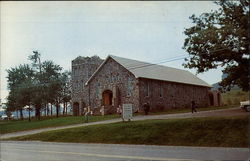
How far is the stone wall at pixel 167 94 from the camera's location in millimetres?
39781

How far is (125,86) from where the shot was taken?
39438mm

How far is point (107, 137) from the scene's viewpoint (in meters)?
19.9

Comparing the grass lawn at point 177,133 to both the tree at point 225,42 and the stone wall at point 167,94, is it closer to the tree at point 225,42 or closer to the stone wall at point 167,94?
the tree at point 225,42

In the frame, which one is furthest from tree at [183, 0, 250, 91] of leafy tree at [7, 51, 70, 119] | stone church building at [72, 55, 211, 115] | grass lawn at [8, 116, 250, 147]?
leafy tree at [7, 51, 70, 119]

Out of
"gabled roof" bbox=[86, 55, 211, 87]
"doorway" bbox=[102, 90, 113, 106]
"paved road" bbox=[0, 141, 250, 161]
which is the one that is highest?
"gabled roof" bbox=[86, 55, 211, 87]

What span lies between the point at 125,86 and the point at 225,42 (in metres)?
20.2

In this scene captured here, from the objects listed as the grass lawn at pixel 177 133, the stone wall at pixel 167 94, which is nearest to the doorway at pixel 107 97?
the stone wall at pixel 167 94

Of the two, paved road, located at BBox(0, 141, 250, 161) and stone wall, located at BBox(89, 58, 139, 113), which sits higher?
stone wall, located at BBox(89, 58, 139, 113)

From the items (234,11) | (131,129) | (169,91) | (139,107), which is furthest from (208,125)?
(169,91)

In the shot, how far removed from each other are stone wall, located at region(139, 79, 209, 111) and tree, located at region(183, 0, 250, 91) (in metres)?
16.8

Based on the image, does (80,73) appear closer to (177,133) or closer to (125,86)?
(125,86)

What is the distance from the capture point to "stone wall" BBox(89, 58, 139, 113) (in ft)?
127

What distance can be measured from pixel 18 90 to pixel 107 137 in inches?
1376

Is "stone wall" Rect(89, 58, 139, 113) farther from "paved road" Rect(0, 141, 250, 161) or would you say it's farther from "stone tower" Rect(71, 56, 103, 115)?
"paved road" Rect(0, 141, 250, 161)
